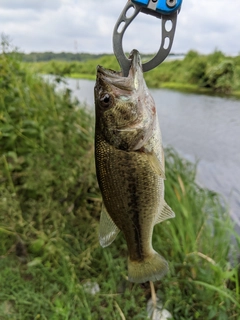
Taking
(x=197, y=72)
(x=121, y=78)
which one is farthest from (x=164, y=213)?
(x=197, y=72)

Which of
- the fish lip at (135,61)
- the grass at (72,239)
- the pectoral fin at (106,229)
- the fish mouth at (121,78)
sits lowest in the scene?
the grass at (72,239)

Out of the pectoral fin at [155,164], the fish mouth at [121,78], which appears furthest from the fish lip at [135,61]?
the pectoral fin at [155,164]

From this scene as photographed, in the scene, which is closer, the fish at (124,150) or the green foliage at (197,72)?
the fish at (124,150)

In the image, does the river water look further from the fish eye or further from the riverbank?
the fish eye

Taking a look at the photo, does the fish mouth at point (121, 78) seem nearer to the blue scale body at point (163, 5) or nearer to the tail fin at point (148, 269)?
the blue scale body at point (163, 5)

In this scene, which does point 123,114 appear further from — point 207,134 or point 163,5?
point 207,134

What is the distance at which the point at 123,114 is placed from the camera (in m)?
1.27

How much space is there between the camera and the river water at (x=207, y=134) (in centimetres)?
483

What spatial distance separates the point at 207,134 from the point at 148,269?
5492 mm

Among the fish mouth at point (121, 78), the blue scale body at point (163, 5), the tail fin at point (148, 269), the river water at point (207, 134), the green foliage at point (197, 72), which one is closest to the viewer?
the blue scale body at point (163, 5)

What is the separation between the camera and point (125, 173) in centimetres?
124

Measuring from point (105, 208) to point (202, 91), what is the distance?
9016mm

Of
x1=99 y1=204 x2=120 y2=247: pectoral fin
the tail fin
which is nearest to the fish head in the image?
x1=99 y1=204 x2=120 y2=247: pectoral fin

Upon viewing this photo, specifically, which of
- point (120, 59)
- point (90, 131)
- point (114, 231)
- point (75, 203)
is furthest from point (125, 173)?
point (90, 131)
